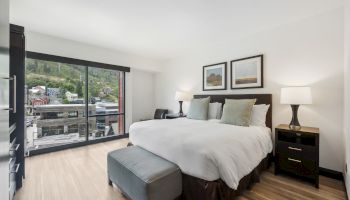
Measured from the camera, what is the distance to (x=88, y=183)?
2193 mm

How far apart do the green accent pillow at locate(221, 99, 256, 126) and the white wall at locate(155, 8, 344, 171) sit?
0.59 metres

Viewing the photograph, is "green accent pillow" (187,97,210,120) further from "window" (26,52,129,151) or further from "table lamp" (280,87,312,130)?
"window" (26,52,129,151)

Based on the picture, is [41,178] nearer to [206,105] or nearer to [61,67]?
[61,67]

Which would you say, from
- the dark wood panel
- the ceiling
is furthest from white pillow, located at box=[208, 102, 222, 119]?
the dark wood panel

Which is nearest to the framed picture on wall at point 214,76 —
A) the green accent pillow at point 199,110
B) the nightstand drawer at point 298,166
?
the green accent pillow at point 199,110

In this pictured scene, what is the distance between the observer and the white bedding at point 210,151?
1531 mm

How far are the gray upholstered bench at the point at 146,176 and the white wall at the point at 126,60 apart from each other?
281 centimetres

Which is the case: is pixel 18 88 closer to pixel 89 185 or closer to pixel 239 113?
pixel 89 185

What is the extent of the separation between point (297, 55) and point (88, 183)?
3.70m

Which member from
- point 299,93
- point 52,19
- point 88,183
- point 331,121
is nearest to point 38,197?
point 88,183

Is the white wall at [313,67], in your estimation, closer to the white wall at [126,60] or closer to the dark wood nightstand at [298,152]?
the dark wood nightstand at [298,152]

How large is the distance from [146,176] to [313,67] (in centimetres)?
288

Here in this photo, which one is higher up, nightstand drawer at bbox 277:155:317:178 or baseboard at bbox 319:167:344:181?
nightstand drawer at bbox 277:155:317:178

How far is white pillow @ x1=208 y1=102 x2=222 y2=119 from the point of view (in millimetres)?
3418
